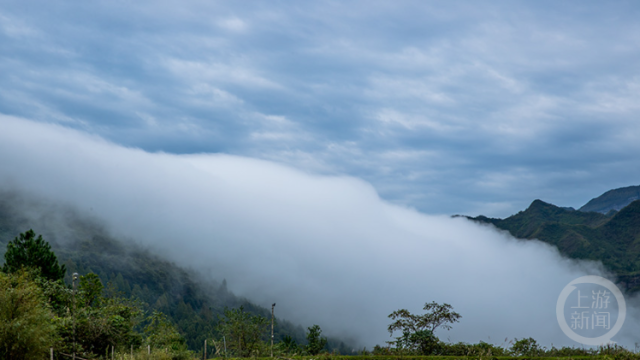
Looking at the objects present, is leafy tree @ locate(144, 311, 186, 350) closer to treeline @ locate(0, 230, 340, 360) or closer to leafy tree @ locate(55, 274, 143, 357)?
treeline @ locate(0, 230, 340, 360)

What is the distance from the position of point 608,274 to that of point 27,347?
179096mm

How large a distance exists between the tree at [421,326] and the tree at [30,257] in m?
31.6

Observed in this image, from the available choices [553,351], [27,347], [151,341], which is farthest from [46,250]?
[553,351]

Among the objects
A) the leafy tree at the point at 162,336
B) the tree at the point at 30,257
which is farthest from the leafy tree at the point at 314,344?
the tree at the point at 30,257

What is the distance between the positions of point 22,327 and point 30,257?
23672mm

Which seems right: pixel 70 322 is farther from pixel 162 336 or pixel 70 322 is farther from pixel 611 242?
pixel 611 242

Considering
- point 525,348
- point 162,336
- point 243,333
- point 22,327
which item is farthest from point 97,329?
point 525,348

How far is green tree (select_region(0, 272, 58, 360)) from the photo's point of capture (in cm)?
2528

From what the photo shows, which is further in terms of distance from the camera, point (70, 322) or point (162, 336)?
point (162, 336)

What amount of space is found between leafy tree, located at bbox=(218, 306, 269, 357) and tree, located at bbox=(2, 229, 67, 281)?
1653cm

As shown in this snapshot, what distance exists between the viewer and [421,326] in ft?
153

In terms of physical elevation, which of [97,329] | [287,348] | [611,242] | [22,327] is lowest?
[287,348]

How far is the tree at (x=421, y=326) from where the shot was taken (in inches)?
1736

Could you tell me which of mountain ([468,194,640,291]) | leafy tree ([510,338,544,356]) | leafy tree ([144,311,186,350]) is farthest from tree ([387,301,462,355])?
mountain ([468,194,640,291])
